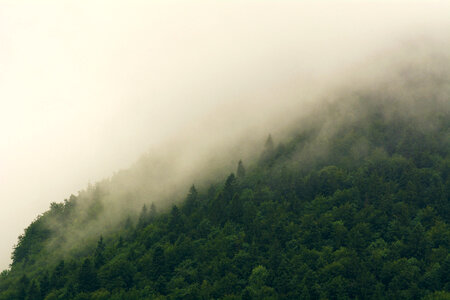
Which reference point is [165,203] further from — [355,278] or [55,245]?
[355,278]

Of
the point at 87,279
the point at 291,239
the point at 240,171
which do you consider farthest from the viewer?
the point at 240,171

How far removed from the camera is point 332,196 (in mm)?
156500

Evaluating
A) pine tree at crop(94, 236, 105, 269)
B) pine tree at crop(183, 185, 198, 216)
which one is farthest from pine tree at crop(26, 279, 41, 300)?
pine tree at crop(183, 185, 198, 216)

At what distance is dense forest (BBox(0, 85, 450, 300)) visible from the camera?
117m

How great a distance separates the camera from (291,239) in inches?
5374

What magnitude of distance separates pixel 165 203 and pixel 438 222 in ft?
306

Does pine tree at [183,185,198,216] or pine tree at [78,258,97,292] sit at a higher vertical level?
pine tree at [183,185,198,216]

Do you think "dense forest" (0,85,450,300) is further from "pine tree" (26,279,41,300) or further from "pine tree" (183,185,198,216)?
"pine tree" (183,185,198,216)

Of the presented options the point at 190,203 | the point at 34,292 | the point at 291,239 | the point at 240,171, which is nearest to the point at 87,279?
the point at 34,292

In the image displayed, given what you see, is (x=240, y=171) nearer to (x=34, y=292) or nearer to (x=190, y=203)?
(x=190, y=203)

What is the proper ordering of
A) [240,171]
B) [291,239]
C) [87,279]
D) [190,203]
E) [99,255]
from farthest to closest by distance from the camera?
[240,171] → [190,203] → [99,255] → [291,239] → [87,279]

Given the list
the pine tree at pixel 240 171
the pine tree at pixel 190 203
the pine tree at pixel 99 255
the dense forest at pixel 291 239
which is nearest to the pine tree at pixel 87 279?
the dense forest at pixel 291 239

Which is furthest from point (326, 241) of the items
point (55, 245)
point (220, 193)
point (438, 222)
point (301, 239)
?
point (55, 245)

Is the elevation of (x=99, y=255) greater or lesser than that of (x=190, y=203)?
lesser
